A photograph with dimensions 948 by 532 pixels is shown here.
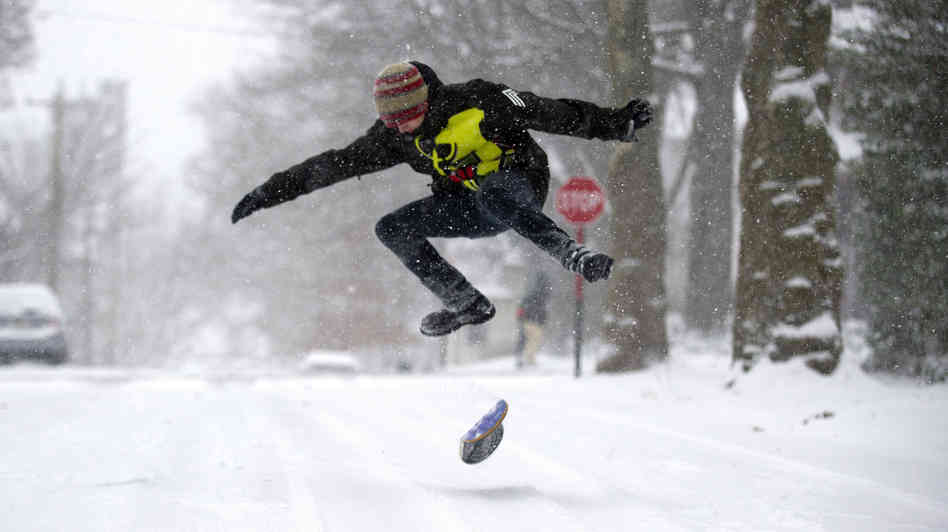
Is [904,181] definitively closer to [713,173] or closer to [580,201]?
[580,201]

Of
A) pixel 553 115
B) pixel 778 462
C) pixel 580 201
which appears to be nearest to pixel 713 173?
pixel 580 201

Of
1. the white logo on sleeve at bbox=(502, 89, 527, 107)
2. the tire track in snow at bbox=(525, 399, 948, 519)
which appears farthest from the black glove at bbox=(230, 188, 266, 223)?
the tire track in snow at bbox=(525, 399, 948, 519)

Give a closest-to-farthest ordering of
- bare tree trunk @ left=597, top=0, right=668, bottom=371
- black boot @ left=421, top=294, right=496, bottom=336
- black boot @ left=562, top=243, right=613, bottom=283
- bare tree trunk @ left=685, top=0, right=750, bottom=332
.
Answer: black boot @ left=562, top=243, right=613, bottom=283
black boot @ left=421, top=294, right=496, bottom=336
bare tree trunk @ left=597, top=0, right=668, bottom=371
bare tree trunk @ left=685, top=0, right=750, bottom=332

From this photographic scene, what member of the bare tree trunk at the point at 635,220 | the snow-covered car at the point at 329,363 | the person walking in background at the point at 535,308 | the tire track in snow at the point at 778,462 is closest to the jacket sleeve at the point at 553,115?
the tire track in snow at the point at 778,462

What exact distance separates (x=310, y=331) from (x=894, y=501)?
28.8 metres

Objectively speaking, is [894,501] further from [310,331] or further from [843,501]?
[310,331]

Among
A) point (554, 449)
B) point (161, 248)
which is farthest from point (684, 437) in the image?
point (161, 248)

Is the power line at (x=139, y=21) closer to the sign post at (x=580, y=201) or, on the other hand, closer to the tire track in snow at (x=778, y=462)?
the sign post at (x=580, y=201)

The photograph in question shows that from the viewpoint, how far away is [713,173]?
15.5m

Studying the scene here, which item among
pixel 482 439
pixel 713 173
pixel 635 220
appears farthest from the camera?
pixel 713 173

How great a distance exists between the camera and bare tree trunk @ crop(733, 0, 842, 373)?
7219mm

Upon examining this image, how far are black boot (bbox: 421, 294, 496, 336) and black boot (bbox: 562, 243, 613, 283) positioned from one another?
2.68ft

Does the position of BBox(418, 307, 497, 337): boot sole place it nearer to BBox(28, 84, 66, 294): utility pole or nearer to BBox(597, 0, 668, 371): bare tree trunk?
BBox(597, 0, 668, 371): bare tree trunk

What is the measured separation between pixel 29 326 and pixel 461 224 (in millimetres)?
11430
